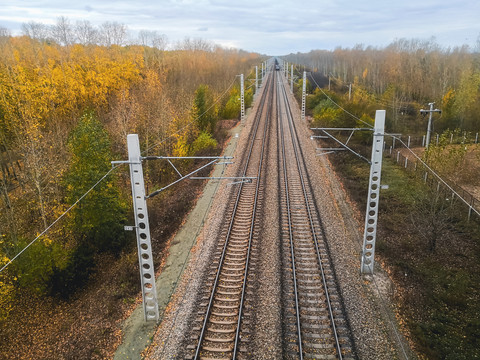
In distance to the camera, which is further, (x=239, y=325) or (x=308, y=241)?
(x=308, y=241)

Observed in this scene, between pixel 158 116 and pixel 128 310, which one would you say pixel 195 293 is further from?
pixel 158 116

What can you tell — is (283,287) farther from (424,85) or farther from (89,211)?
(424,85)

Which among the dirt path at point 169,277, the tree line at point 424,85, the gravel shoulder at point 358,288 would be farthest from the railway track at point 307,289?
the tree line at point 424,85

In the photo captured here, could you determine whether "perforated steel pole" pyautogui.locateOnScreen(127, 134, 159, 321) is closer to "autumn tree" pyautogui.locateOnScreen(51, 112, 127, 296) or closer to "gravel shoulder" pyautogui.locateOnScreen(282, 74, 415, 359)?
"autumn tree" pyautogui.locateOnScreen(51, 112, 127, 296)

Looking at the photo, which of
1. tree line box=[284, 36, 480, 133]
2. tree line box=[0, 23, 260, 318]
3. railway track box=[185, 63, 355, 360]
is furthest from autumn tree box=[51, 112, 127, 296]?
tree line box=[284, 36, 480, 133]

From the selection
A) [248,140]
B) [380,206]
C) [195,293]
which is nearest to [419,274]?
[380,206]

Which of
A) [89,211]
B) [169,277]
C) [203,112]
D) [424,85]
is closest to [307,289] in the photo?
[169,277]
